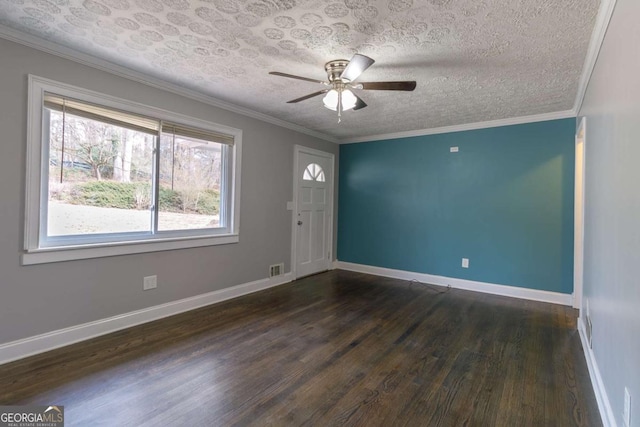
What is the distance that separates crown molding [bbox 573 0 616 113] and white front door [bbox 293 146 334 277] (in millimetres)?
3351

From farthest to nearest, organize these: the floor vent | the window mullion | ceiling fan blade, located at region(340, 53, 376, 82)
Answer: the floor vent < the window mullion < ceiling fan blade, located at region(340, 53, 376, 82)

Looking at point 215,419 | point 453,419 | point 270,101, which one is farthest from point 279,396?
point 270,101

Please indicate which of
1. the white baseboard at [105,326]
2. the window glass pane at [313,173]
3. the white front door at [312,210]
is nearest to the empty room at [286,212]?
the white baseboard at [105,326]

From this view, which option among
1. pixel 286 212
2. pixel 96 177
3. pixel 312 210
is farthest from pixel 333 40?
pixel 312 210

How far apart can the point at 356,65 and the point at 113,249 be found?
8.52 feet

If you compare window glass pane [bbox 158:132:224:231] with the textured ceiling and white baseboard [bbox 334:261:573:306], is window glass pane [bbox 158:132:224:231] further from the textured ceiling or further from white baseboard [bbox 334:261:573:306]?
white baseboard [bbox 334:261:573:306]

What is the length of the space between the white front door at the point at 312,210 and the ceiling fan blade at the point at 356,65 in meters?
2.49

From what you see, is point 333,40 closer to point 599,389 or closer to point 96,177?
point 96,177

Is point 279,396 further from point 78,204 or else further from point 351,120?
point 351,120

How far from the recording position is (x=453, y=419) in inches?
66.3

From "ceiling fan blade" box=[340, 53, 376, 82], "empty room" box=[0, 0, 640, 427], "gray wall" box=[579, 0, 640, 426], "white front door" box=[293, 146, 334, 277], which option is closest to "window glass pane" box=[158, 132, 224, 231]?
"empty room" box=[0, 0, 640, 427]

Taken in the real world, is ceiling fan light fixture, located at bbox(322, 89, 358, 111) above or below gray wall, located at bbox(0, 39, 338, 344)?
above

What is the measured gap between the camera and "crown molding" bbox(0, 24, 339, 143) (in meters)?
2.12

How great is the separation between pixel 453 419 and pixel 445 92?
2837 mm
